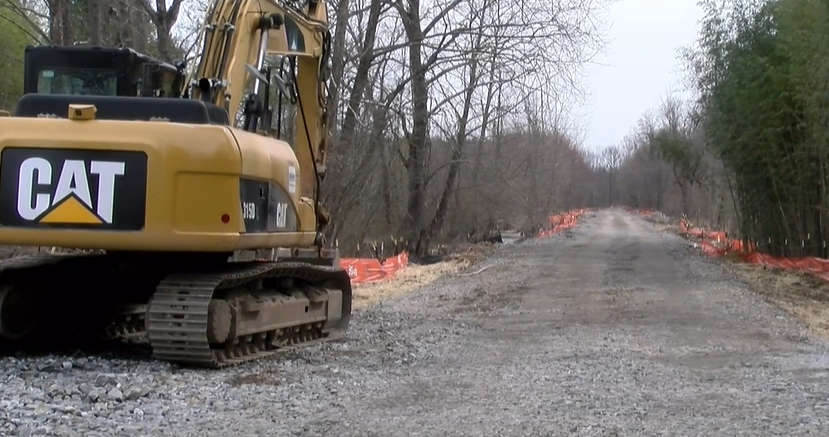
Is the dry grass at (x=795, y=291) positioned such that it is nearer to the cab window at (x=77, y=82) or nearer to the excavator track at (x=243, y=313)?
the excavator track at (x=243, y=313)

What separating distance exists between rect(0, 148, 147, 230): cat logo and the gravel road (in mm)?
1129

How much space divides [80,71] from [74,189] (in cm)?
153

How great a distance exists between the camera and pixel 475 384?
7922 millimetres

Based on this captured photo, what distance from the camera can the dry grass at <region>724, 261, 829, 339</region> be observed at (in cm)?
1391

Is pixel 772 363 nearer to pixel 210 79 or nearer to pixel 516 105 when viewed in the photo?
pixel 210 79

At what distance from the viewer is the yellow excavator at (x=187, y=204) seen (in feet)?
25.0

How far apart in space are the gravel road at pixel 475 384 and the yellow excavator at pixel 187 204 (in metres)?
0.44

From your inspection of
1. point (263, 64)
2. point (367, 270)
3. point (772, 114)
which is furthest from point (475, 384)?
point (772, 114)

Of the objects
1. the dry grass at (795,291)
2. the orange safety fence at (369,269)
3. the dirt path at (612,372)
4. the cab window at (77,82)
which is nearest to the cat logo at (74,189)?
the cab window at (77,82)

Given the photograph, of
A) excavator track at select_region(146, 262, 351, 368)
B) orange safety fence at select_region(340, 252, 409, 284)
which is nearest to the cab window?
excavator track at select_region(146, 262, 351, 368)

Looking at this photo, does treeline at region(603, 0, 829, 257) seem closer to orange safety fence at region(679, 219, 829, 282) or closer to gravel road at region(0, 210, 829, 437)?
orange safety fence at region(679, 219, 829, 282)

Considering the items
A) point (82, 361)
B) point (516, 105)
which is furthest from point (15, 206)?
point (516, 105)

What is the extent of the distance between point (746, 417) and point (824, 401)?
88 centimetres

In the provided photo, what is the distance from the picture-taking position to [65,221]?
7613 millimetres
